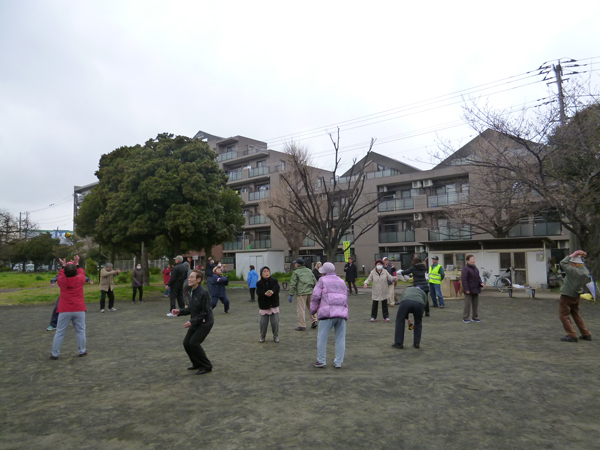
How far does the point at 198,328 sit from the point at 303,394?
201 cm

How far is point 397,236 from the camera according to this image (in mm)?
37750

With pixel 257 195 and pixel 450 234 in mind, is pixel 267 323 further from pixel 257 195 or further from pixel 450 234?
pixel 257 195

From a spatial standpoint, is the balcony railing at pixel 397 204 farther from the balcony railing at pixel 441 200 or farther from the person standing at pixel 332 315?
the person standing at pixel 332 315

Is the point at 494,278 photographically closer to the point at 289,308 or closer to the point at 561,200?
the point at 561,200

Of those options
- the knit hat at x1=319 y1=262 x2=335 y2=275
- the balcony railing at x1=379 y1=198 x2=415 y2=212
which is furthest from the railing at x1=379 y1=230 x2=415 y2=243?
the knit hat at x1=319 y1=262 x2=335 y2=275

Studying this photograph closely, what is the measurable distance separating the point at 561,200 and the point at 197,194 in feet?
54.5

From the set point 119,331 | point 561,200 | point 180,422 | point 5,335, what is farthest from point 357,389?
point 561,200

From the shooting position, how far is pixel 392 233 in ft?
125

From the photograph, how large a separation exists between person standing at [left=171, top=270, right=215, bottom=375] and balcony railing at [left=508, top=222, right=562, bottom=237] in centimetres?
3016

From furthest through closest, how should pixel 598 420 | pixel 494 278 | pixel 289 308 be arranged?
pixel 494 278, pixel 289 308, pixel 598 420

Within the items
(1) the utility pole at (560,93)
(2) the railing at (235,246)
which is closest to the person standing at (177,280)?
(1) the utility pole at (560,93)

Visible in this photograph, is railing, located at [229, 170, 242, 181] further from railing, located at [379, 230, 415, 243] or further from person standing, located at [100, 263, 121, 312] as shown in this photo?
person standing, located at [100, 263, 121, 312]

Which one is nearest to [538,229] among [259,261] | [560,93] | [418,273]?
[560,93]

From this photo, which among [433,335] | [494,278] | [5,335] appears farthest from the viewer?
[494,278]
